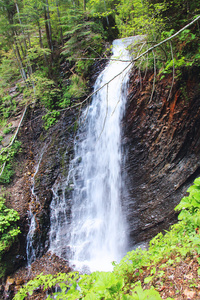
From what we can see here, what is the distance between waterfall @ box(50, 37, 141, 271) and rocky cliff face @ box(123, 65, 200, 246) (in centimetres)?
46

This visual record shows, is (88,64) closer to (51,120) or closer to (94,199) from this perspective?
(51,120)

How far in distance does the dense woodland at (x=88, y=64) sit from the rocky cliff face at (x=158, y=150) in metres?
0.62

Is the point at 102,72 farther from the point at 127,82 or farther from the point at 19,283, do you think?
the point at 19,283

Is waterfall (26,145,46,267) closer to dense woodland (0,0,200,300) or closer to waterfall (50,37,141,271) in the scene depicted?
dense woodland (0,0,200,300)

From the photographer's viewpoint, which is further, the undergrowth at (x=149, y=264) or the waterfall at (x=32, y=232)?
the waterfall at (x=32, y=232)

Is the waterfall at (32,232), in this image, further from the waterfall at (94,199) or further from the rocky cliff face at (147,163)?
the waterfall at (94,199)

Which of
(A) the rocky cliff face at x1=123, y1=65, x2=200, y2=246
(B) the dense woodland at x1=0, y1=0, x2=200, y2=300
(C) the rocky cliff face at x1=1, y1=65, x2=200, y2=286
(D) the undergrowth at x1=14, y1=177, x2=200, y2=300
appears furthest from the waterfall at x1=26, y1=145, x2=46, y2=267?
(D) the undergrowth at x1=14, y1=177, x2=200, y2=300

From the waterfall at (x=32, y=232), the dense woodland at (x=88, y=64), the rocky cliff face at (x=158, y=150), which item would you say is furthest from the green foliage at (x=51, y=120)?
the rocky cliff face at (x=158, y=150)

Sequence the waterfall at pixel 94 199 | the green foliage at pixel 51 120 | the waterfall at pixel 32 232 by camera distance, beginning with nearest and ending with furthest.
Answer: the waterfall at pixel 94 199, the waterfall at pixel 32 232, the green foliage at pixel 51 120

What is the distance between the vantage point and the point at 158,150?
548cm

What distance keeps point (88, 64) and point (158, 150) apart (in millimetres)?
6393

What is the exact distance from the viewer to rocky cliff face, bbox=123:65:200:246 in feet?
15.5

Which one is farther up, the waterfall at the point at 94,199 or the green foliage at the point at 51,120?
the green foliage at the point at 51,120

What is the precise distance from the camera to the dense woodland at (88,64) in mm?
2178
